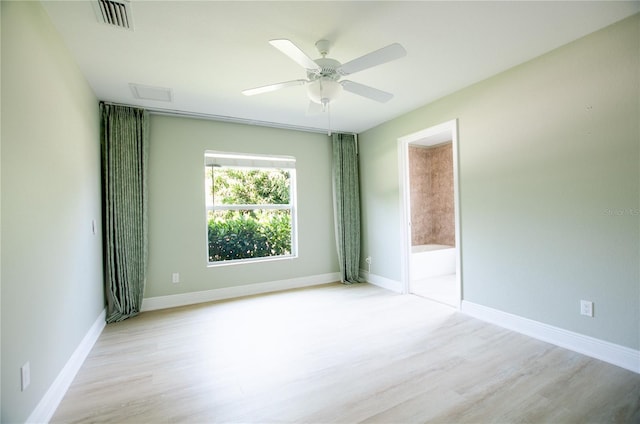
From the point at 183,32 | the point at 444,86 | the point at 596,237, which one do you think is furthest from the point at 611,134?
the point at 183,32

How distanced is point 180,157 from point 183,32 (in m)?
1.92

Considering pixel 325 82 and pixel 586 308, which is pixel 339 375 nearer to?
pixel 586 308

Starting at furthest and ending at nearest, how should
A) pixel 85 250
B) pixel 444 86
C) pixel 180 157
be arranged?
pixel 180 157
pixel 444 86
pixel 85 250

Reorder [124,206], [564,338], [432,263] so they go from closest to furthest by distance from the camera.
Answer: [564,338], [124,206], [432,263]

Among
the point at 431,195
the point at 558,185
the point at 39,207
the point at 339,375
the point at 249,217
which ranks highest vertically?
the point at 431,195

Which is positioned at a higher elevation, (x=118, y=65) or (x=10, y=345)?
(x=118, y=65)

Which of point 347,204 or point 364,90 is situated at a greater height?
point 364,90

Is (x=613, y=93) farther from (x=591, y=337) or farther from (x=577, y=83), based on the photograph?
(x=591, y=337)

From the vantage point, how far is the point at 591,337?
221 cm

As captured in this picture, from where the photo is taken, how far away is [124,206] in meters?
3.27

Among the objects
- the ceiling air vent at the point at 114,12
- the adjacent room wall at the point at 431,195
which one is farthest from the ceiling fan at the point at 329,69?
the adjacent room wall at the point at 431,195

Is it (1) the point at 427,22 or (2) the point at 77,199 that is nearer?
(1) the point at 427,22

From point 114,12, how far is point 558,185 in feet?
11.2

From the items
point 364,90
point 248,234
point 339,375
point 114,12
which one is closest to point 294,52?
point 364,90
